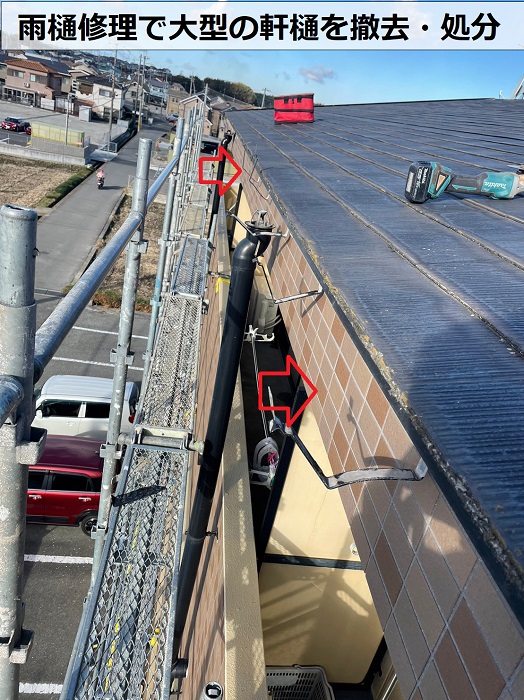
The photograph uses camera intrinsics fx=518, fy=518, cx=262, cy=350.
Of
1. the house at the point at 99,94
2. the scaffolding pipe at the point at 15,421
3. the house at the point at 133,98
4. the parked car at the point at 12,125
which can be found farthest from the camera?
the house at the point at 133,98

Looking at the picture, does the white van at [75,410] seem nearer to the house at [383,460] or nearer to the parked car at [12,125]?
the house at [383,460]

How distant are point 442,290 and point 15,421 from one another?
1696 millimetres

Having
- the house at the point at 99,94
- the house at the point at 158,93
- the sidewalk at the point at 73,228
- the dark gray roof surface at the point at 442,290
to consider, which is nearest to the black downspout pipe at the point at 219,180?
the dark gray roof surface at the point at 442,290

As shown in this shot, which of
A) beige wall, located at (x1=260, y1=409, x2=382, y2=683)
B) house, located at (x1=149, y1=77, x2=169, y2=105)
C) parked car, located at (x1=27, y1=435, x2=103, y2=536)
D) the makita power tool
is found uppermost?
house, located at (x1=149, y1=77, x2=169, y2=105)

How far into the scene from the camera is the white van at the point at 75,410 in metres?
9.45

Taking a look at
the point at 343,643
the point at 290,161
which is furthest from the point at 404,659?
the point at 290,161

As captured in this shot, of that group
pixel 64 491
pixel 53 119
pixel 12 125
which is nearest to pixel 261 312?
pixel 64 491

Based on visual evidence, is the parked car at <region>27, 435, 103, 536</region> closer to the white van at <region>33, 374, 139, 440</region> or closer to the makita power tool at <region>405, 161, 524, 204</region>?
the white van at <region>33, 374, 139, 440</region>

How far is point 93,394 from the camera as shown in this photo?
972cm

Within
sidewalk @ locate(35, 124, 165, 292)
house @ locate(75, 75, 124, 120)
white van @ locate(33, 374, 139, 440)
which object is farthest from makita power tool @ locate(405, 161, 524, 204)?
house @ locate(75, 75, 124, 120)

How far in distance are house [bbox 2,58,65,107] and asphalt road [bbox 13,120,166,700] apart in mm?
34388

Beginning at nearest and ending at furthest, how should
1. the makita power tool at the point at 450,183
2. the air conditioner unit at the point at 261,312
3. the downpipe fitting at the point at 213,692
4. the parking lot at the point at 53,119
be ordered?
the downpipe fitting at the point at 213,692 < the makita power tool at the point at 450,183 < the air conditioner unit at the point at 261,312 < the parking lot at the point at 53,119

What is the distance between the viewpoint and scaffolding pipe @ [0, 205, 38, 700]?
0.87 meters

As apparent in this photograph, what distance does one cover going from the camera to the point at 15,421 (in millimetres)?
949
